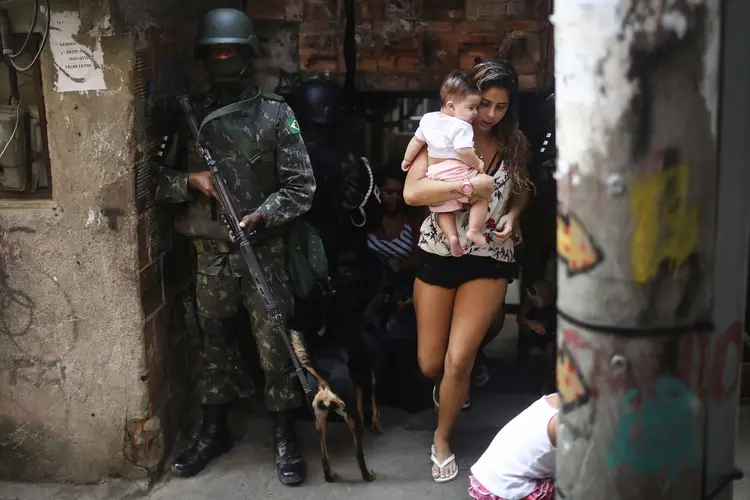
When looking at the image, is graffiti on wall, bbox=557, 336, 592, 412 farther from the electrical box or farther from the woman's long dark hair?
the electrical box

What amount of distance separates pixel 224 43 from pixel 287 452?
1916 mm

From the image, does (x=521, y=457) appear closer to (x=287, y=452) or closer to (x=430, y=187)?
(x=430, y=187)

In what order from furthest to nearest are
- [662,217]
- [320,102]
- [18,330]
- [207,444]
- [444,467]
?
[320,102]
[207,444]
[444,467]
[18,330]
[662,217]

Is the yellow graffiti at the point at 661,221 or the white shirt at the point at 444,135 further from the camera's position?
the white shirt at the point at 444,135

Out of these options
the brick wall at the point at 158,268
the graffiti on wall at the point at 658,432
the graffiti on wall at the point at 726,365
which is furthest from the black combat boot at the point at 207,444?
the graffiti on wall at the point at 726,365

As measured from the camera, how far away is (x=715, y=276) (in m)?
1.60

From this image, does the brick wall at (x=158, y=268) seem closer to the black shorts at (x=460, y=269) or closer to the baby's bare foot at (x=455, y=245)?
the black shorts at (x=460, y=269)

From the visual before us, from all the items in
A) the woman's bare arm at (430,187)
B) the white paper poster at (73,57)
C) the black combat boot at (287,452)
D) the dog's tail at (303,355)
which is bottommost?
the black combat boot at (287,452)

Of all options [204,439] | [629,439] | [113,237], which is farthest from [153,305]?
[629,439]

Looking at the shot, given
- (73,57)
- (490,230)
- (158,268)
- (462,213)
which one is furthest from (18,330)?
(490,230)

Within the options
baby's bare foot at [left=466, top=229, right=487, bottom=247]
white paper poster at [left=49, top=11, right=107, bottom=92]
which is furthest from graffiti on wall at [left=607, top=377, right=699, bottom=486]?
white paper poster at [left=49, top=11, right=107, bottom=92]

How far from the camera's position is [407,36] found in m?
4.36

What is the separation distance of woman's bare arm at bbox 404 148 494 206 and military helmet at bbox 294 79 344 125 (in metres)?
0.78

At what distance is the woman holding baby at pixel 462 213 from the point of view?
3.45 meters
